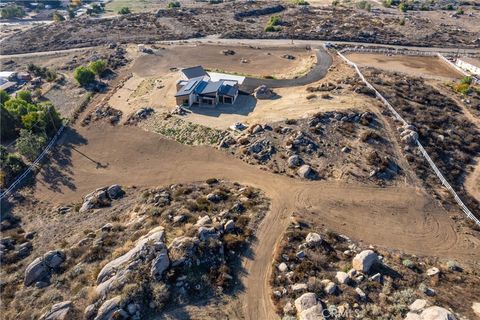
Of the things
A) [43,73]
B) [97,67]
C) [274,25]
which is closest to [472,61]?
[274,25]

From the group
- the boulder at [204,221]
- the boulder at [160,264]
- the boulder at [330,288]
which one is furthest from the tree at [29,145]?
the boulder at [330,288]

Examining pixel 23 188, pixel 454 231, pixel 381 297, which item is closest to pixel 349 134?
pixel 454 231

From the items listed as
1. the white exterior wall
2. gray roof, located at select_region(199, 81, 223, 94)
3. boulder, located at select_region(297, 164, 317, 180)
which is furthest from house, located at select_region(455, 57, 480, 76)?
gray roof, located at select_region(199, 81, 223, 94)

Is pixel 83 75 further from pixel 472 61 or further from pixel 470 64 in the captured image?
pixel 472 61

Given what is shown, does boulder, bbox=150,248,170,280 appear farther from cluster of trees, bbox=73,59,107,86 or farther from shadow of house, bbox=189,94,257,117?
cluster of trees, bbox=73,59,107,86

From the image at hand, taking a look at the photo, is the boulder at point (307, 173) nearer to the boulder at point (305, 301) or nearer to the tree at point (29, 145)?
the boulder at point (305, 301)
